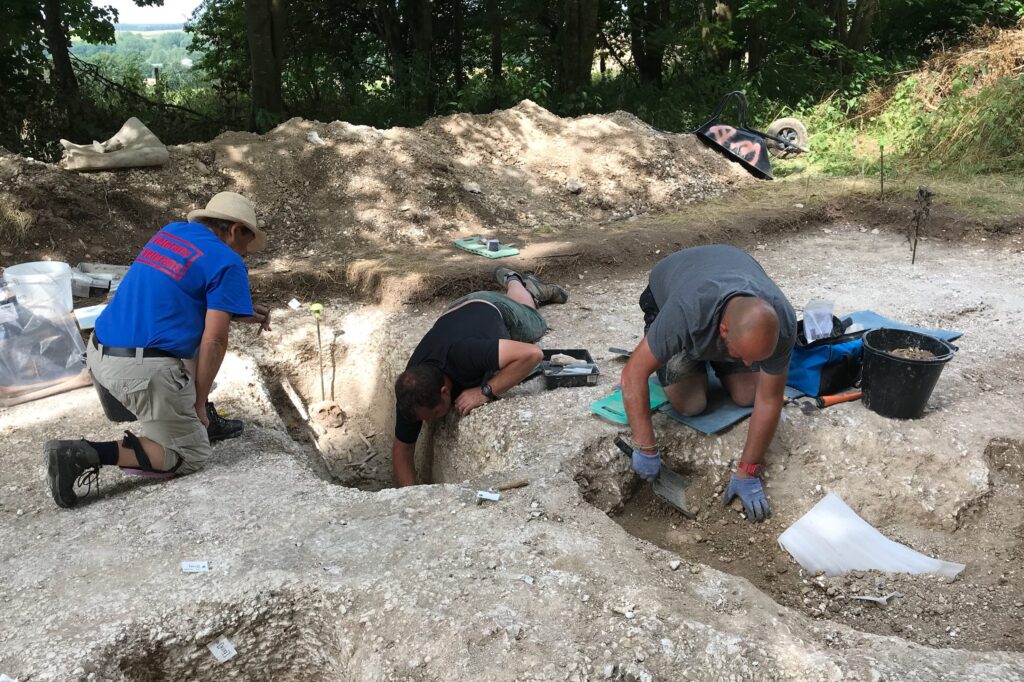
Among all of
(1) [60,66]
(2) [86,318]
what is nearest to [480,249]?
(2) [86,318]

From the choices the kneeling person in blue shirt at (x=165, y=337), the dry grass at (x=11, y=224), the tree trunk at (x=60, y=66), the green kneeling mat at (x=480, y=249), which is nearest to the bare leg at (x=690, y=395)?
the kneeling person in blue shirt at (x=165, y=337)

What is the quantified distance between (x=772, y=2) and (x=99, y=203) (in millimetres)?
9066

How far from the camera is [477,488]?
3.05 metres

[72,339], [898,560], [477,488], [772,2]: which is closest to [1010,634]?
[898,560]

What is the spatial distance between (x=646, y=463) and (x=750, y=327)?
87 centimetres

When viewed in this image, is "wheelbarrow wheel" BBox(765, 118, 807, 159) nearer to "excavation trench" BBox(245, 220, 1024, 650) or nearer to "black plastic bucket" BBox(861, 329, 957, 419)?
"excavation trench" BBox(245, 220, 1024, 650)

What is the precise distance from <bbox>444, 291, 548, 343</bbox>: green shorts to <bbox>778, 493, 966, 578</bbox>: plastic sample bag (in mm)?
2001

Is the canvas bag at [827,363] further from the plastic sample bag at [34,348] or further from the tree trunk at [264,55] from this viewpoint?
the tree trunk at [264,55]

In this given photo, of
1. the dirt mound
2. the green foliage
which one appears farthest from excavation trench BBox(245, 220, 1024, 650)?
the green foliage

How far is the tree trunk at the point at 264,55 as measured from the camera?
860cm

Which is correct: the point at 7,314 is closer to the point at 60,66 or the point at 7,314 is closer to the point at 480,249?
the point at 480,249

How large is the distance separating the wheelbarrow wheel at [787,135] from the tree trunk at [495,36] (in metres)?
4.19

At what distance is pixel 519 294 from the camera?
512cm

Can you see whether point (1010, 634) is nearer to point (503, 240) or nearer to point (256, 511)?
point (256, 511)
